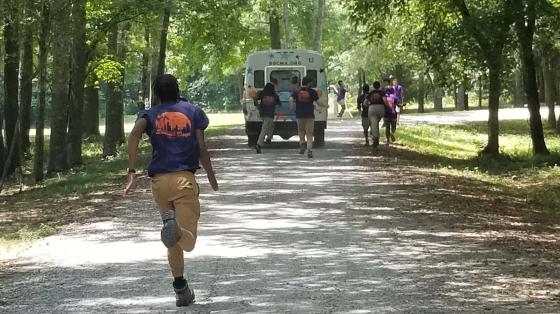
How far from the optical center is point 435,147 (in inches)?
1062

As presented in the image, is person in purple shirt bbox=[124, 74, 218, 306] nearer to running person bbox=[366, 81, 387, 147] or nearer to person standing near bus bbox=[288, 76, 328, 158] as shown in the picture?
person standing near bus bbox=[288, 76, 328, 158]

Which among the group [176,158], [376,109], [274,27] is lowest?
[176,158]

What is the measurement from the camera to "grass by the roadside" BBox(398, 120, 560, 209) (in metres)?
17.9

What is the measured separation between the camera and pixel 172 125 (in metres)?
6.88

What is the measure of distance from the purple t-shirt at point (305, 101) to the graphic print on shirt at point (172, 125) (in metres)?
12.8

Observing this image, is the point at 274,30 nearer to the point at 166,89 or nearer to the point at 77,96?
the point at 77,96

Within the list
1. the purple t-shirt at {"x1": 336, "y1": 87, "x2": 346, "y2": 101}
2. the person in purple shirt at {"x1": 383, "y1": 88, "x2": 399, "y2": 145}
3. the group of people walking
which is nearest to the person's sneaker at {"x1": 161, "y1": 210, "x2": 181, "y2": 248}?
the group of people walking

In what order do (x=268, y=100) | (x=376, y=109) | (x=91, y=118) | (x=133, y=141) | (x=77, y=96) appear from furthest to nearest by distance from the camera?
(x=91, y=118) < (x=77, y=96) < (x=376, y=109) < (x=268, y=100) < (x=133, y=141)

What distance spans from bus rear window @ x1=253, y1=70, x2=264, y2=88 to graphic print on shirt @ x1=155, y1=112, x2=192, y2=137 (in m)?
16.8

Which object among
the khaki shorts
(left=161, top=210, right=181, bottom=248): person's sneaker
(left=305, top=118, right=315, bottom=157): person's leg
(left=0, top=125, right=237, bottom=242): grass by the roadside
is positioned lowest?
(left=0, top=125, right=237, bottom=242): grass by the roadside

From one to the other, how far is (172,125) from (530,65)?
16.7 m

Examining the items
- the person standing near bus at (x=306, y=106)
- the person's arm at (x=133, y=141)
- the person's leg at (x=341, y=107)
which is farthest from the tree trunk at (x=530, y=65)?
the person's leg at (x=341, y=107)

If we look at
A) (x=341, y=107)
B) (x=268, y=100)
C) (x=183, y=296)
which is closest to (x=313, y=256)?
(x=183, y=296)

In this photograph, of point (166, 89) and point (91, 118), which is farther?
point (91, 118)
